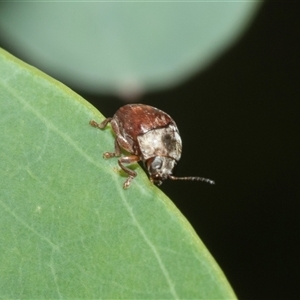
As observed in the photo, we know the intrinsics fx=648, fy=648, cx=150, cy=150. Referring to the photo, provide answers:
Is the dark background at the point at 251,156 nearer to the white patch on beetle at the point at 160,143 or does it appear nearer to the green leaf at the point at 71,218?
the white patch on beetle at the point at 160,143

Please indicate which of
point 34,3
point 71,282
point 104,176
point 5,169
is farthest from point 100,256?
point 34,3

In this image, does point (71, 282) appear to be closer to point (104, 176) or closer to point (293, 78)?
point (104, 176)

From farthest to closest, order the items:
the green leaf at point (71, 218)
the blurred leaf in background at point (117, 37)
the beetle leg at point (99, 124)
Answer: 1. the blurred leaf in background at point (117, 37)
2. the beetle leg at point (99, 124)
3. the green leaf at point (71, 218)

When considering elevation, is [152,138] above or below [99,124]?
below

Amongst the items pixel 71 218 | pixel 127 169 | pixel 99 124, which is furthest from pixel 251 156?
pixel 71 218

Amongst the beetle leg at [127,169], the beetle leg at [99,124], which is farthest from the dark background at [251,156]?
the beetle leg at [99,124]

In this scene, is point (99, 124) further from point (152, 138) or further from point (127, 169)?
point (152, 138)
